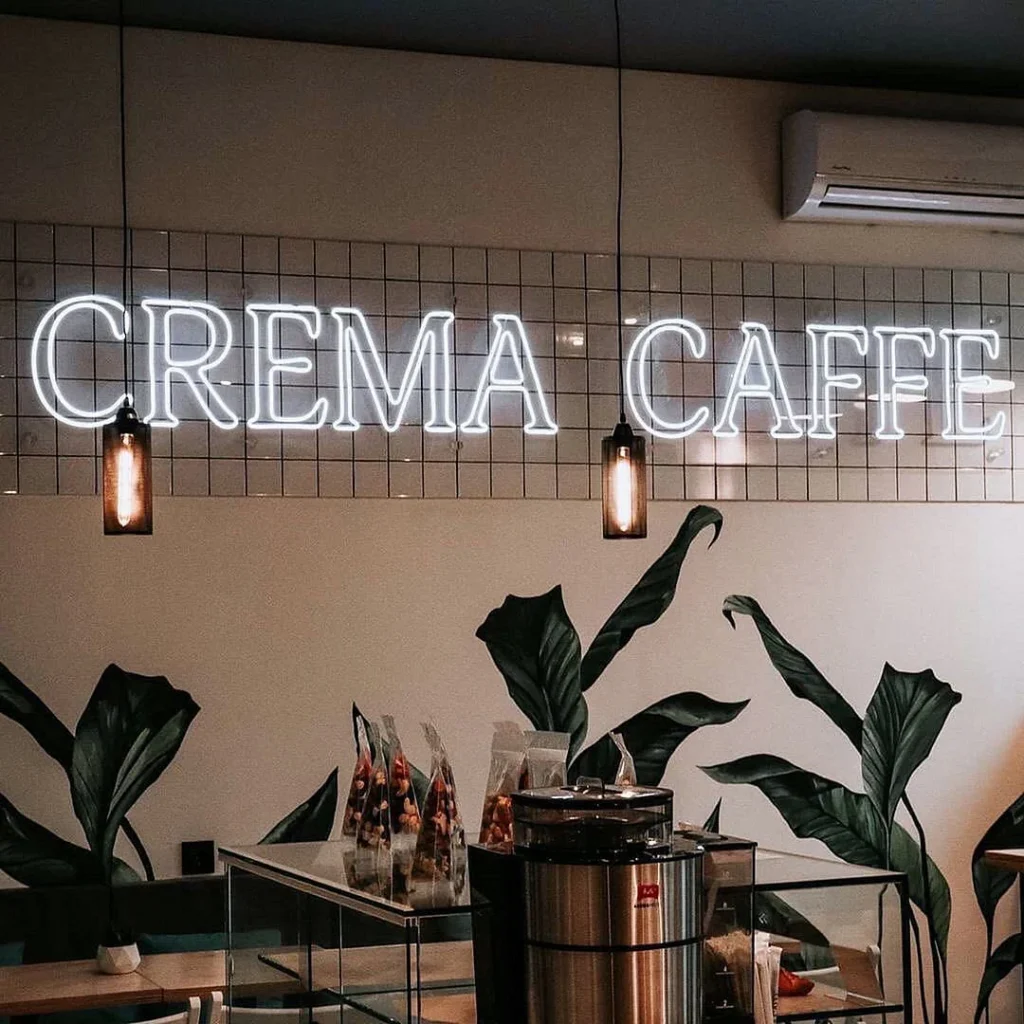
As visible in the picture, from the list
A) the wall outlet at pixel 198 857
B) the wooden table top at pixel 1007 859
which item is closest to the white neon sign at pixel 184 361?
the wall outlet at pixel 198 857

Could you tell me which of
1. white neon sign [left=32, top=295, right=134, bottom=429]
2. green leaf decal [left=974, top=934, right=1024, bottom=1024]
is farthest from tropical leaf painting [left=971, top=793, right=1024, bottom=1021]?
white neon sign [left=32, top=295, right=134, bottom=429]

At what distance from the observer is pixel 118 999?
4230 mm

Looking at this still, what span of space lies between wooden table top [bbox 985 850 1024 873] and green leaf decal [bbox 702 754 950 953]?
0.25m

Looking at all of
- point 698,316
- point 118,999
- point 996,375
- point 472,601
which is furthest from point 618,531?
point 996,375

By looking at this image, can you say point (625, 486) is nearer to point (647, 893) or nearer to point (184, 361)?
point (184, 361)

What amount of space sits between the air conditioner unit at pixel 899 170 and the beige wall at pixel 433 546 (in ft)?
0.45

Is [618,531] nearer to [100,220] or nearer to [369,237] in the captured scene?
[369,237]

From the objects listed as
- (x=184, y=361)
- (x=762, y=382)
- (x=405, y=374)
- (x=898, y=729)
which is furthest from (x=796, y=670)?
(x=184, y=361)

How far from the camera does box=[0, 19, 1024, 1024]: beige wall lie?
16.2 feet

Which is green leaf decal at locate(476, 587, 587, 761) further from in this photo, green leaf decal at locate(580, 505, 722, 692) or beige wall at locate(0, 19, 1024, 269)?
beige wall at locate(0, 19, 1024, 269)

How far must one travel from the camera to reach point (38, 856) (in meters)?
4.80

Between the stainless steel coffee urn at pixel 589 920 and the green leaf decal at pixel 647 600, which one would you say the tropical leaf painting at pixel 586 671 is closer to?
the green leaf decal at pixel 647 600

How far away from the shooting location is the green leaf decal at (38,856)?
4766 mm

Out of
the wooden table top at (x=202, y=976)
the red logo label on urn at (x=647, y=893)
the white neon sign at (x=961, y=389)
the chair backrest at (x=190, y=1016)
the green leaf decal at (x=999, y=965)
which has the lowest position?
the green leaf decal at (x=999, y=965)
